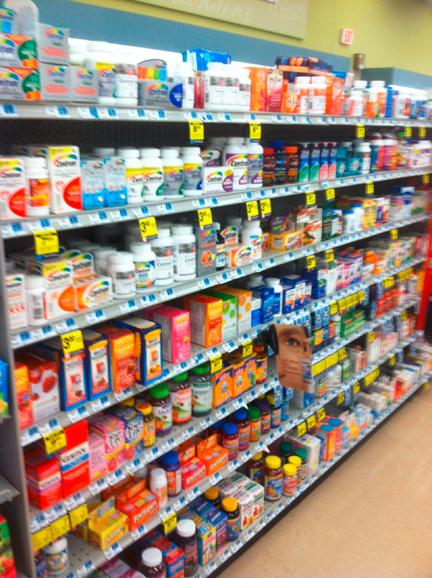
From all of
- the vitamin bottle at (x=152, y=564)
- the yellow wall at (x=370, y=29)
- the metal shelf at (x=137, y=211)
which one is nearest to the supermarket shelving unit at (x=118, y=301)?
the metal shelf at (x=137, y=211)

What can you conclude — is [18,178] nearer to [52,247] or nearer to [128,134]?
[52,247]

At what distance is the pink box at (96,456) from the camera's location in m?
2.10

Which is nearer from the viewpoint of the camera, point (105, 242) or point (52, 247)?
point (52, 247)

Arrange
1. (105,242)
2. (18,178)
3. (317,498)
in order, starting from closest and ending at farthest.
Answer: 1. (18,178)
2. (105,242)
3. (317,498)

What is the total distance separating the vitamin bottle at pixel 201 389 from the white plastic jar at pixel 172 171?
90cm

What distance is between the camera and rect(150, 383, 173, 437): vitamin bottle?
2396 mm

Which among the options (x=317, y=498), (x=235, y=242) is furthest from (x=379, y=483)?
(x=235, y=242)

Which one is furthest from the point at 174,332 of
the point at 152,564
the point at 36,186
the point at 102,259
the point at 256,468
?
the point at 256,468

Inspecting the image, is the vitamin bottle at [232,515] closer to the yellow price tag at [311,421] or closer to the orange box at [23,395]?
the yellow price tag at [311,421]

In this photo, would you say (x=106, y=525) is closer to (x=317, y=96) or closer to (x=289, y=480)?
(x=289, y=480)

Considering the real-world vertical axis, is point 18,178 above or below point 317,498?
above

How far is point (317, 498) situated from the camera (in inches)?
134

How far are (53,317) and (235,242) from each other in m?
1.07

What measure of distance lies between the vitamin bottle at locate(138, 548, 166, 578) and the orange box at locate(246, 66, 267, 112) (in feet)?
6.86
